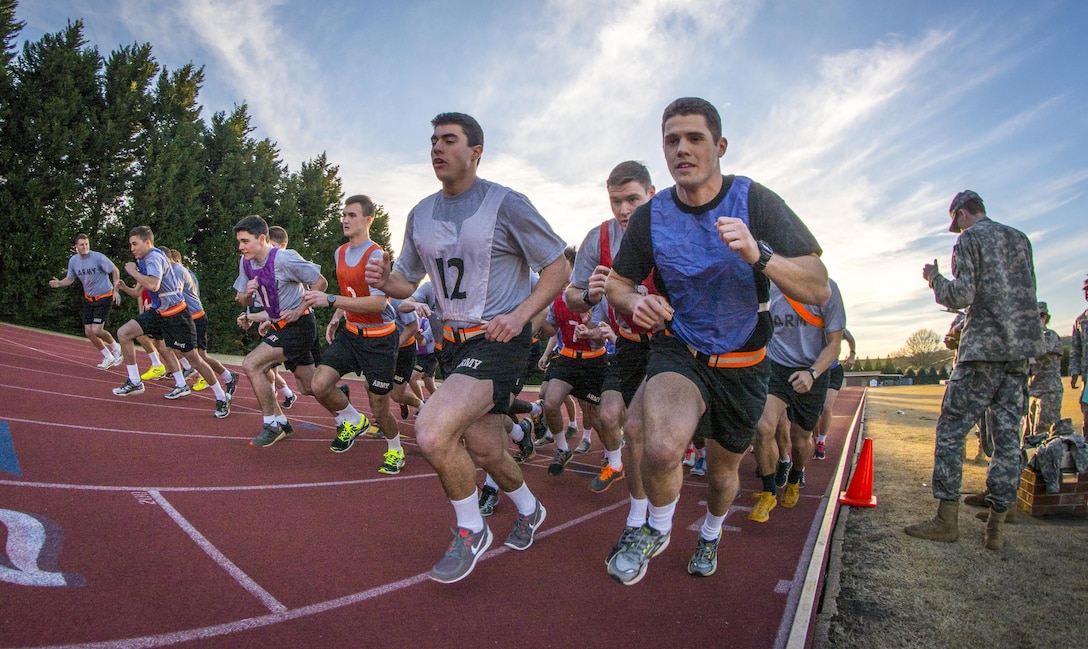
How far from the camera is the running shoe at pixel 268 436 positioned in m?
5.89

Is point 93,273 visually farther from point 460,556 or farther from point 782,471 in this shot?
point 782,471

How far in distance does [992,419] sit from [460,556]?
357 cm

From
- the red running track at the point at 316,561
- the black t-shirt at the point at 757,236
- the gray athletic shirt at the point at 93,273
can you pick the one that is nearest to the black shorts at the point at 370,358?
the red running track at the point at 316,561

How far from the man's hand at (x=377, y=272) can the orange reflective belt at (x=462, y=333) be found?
1.72 ft

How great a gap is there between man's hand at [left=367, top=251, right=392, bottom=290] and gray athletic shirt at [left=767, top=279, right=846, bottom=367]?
9.95 feet

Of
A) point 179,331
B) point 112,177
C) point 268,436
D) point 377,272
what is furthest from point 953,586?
point 112,177

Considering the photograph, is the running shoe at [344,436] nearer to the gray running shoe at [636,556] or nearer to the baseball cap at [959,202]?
the gray running shoe at [636,556]

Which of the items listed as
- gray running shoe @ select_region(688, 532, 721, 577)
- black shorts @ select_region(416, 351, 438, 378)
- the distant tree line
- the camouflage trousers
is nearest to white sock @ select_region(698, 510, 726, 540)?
gray running shoe @ select_region(688, 532, 721, 577)

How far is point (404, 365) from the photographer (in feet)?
20.6

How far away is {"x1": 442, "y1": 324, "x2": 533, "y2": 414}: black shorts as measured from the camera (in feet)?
10.2

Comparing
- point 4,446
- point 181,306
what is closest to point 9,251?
point 181,306

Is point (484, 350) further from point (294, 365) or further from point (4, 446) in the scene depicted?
point (4, 446)

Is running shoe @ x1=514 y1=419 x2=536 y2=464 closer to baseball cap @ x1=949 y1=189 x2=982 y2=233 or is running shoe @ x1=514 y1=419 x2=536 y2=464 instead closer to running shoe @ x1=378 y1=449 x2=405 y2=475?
running shoe @ x1=378 y1=449 x2=405 y2=475

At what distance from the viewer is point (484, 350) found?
317 centimetres
